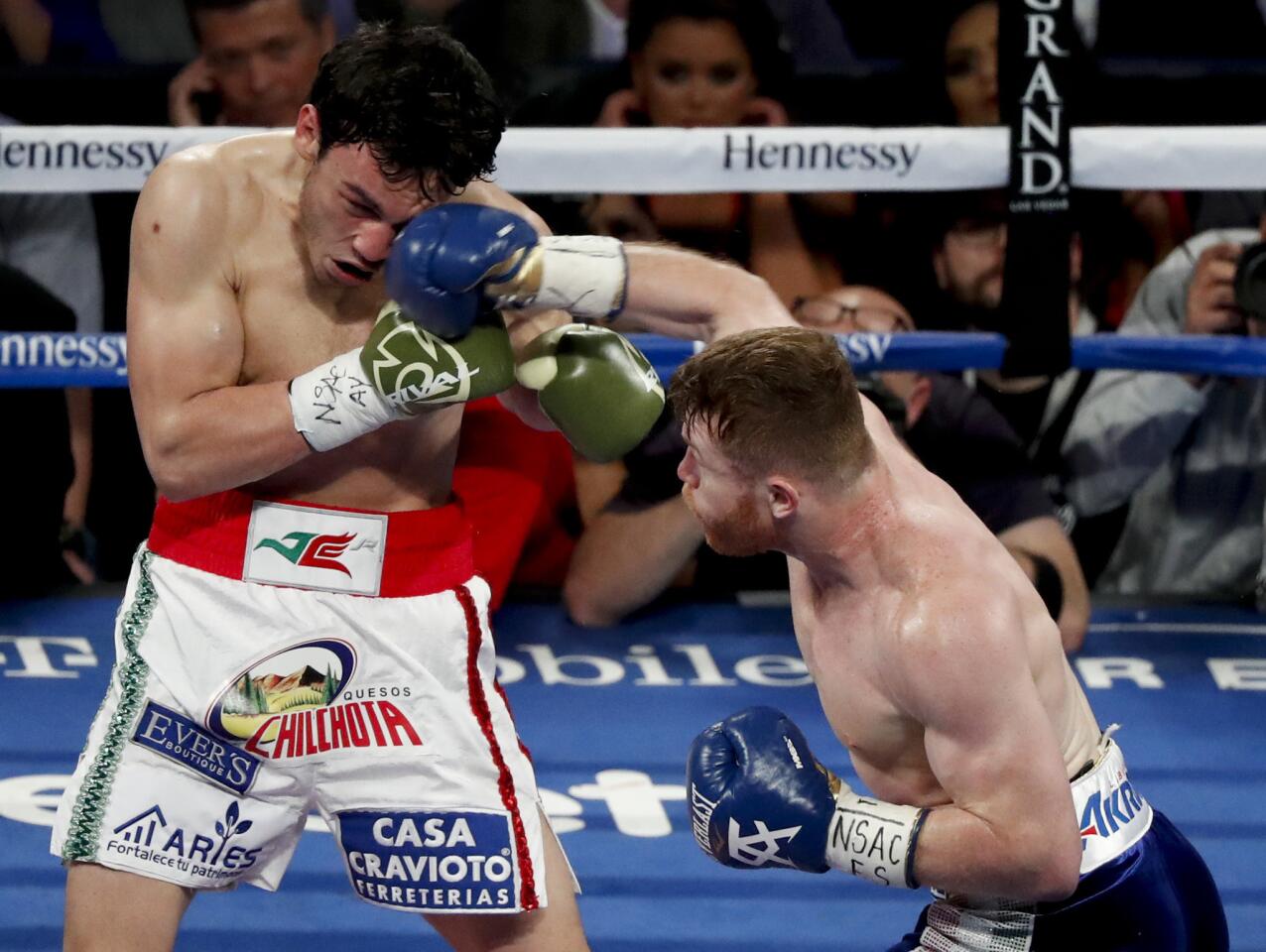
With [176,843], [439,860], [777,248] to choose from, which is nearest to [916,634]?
[439,860]

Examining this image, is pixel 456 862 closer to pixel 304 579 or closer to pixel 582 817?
pixel 304 579

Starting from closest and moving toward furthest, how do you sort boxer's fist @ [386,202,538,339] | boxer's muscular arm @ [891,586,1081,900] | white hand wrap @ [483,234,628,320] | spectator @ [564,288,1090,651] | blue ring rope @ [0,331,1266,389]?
boxer's muscular arm @ [891,586,1081,900] < boxer's fist @ [386,202,538,339] < white hand wrap @ [483,234,628,320] < blue ring rope @ [0,331,1266,389] < spectator @ [564,288,1090,651]

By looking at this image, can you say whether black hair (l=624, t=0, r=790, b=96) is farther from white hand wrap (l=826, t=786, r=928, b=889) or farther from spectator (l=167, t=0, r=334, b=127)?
white hand wrap (l=826, t=786, r=928, b=889)

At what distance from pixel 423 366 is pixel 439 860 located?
1.93 feet

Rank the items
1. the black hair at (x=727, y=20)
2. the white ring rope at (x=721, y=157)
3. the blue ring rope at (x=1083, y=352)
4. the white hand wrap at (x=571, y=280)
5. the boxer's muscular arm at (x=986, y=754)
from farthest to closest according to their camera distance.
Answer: the black hair at (x=727, y=20)
the blue ring rope at (x=1083, y=352)
the white ring rope at (x=721, y=157)
the white hand wrap at (x=571, y=280)
the boxer's muscular arm at (x=986, y=754)

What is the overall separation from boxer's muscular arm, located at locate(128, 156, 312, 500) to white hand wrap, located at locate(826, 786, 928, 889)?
2.37 ft

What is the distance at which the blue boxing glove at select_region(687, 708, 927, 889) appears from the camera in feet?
5.71

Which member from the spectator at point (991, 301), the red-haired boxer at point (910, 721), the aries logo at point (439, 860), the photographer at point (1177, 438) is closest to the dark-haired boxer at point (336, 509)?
the aries logo at point (439, 860)

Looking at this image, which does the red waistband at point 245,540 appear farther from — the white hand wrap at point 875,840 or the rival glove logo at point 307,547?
the white hand wrap at point 875,840

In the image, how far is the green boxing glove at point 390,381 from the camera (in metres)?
1.88

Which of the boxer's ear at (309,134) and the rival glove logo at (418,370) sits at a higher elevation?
the boxer's ear at (309,134)

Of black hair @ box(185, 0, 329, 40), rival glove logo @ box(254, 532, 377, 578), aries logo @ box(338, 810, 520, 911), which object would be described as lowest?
aries logo @ box(338, 810, 520, 911)

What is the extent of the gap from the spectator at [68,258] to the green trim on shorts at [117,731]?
1.74 metres

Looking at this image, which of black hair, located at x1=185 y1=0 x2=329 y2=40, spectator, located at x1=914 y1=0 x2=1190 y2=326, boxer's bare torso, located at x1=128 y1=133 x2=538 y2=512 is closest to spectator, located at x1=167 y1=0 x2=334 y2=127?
black hair, located at x1=185 y1=0 x2=329 y2=40
